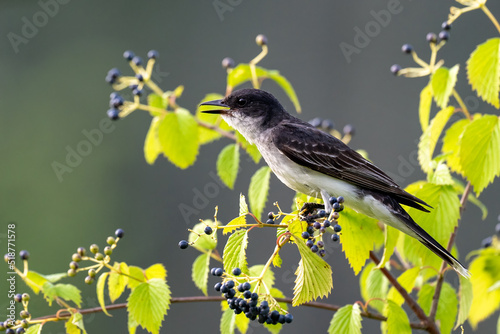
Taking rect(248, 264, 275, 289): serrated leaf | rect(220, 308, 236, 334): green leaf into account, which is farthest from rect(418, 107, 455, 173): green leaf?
rect(220, 308, 236, 334): green leaf

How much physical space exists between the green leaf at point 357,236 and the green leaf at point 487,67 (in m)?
0.79

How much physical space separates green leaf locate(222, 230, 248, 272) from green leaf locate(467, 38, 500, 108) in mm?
1239

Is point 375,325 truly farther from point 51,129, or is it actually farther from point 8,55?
point 8,55

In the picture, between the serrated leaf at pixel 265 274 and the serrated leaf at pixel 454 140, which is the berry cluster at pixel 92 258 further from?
the serrated leaf at pixel 454 140

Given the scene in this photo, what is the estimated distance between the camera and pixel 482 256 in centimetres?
292

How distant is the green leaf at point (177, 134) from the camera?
3076 millimetres

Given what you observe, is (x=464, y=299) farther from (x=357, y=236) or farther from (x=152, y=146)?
(x=152, y=146)

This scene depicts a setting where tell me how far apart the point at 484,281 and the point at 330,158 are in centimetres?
109

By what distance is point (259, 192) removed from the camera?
2.98 meters

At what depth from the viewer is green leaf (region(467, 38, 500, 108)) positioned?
254cm

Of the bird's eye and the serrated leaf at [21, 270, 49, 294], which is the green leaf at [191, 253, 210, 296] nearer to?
the serrated leaf at [21, 270, 49, 294]

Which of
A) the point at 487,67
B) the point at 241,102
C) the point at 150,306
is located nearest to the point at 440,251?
the point at 487,67

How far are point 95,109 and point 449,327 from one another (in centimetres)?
807

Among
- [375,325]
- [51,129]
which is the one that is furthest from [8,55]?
[375,325]
